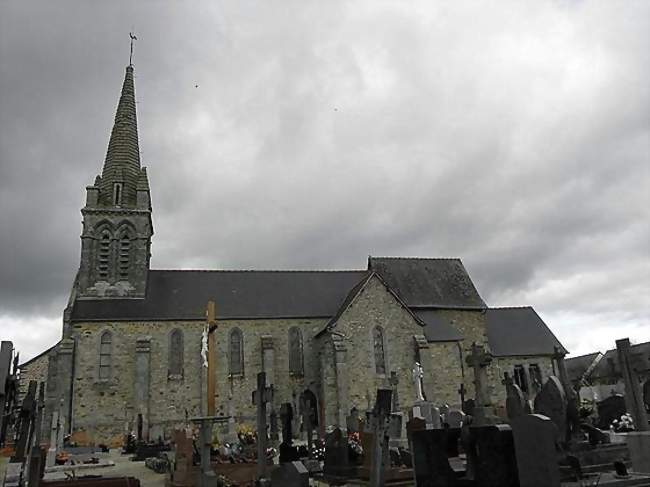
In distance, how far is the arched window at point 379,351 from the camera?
91.6 ft

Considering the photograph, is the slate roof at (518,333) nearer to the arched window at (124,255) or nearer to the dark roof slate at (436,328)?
the dark roof slate at (436,328)

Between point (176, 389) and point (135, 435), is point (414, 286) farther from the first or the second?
point (135, 435)

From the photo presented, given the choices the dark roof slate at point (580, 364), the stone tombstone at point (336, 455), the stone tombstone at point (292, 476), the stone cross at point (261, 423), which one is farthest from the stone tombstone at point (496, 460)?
the dark roof slate at point (580, 364)

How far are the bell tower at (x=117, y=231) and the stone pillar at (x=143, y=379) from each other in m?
3.47

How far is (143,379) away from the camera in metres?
26.6

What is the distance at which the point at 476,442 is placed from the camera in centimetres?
436

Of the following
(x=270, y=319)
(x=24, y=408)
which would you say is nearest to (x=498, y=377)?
(x=270, y=319)

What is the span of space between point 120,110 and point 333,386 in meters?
22.6

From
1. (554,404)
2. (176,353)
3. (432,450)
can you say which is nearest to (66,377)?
(176,353)

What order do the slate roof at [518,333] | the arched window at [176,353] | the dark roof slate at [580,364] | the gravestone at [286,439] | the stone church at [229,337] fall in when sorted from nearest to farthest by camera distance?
1. the gravestone at [286,439]
2. the stone church at [229,337]
3. the arched window at [176,353]
4. the slate roof at [518,333]
5. the dark roof slate at [580,364]

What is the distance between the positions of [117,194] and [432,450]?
98.6 ft

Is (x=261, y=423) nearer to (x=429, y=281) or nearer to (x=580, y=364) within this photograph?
(x=429, y=281)

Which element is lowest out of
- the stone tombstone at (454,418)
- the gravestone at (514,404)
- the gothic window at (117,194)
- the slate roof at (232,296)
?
the stone tombstone at (454,418)

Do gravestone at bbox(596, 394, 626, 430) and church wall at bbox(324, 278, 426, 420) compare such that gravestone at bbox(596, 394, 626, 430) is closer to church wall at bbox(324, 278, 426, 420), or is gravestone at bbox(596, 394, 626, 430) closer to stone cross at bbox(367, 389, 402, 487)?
stone cross at bbox(367, 389, 402, 487)
